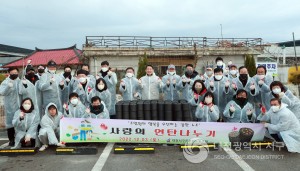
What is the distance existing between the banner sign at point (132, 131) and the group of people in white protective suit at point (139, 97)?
0.28 m

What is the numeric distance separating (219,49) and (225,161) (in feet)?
45.7

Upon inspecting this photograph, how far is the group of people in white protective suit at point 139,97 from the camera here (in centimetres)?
600

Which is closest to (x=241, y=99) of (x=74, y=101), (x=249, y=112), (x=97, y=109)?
(x=249, y=112)

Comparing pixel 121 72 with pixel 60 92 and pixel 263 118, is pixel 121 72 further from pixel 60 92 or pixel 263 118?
pixel 263 118

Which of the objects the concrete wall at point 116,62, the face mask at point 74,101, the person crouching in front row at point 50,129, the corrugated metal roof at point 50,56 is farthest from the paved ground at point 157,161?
the corrugated metal roof at point 50,56

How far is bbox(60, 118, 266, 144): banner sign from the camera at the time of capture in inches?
234

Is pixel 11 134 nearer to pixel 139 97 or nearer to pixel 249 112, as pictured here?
pixel 139 97

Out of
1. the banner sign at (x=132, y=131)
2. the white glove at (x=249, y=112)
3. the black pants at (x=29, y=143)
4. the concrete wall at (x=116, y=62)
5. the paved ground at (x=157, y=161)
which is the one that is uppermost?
the concrete wall at (x=116, y=62)

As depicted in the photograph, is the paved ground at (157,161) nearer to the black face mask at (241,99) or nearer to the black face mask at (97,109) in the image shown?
the black face mask at (97,109)

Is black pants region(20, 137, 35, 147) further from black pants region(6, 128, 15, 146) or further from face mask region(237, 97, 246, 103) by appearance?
face mask region(237, 97, 246, 103)

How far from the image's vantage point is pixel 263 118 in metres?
6.12

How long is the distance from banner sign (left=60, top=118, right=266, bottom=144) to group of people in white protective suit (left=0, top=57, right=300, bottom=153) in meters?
0.28

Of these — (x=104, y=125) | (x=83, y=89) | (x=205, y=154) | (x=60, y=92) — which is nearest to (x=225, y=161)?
(x=205, y=154)

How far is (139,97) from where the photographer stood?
25.1 feet
